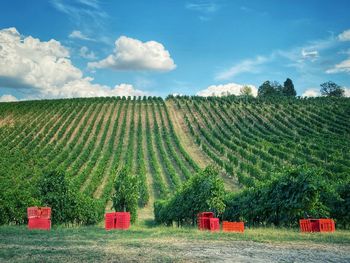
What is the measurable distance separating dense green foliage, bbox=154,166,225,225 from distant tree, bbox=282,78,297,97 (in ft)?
390

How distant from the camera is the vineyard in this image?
51.4 m

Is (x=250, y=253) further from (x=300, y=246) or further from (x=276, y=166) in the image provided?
(x=276, y=166)

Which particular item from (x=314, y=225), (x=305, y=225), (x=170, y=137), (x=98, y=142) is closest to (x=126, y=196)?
(x=305, y=225)

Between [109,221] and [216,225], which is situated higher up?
[109,221]

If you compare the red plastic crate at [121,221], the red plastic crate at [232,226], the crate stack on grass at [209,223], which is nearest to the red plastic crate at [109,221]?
the red plastic crate at [121,221]

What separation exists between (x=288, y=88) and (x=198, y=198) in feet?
406

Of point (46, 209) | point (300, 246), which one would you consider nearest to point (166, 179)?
point (46, 209)

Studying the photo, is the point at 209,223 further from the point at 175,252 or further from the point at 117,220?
the point at 175,252

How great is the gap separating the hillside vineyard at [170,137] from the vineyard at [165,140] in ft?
0.57

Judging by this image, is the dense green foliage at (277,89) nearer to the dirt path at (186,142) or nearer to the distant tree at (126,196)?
the dirt path at (186,142)

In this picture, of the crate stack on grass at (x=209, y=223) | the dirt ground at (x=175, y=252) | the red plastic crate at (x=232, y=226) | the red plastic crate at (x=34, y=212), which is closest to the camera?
the dirt ground at (x=175, y=252)

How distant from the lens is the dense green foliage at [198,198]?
2461 cm

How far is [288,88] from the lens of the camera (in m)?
141

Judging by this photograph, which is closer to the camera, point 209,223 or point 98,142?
point 209,223
